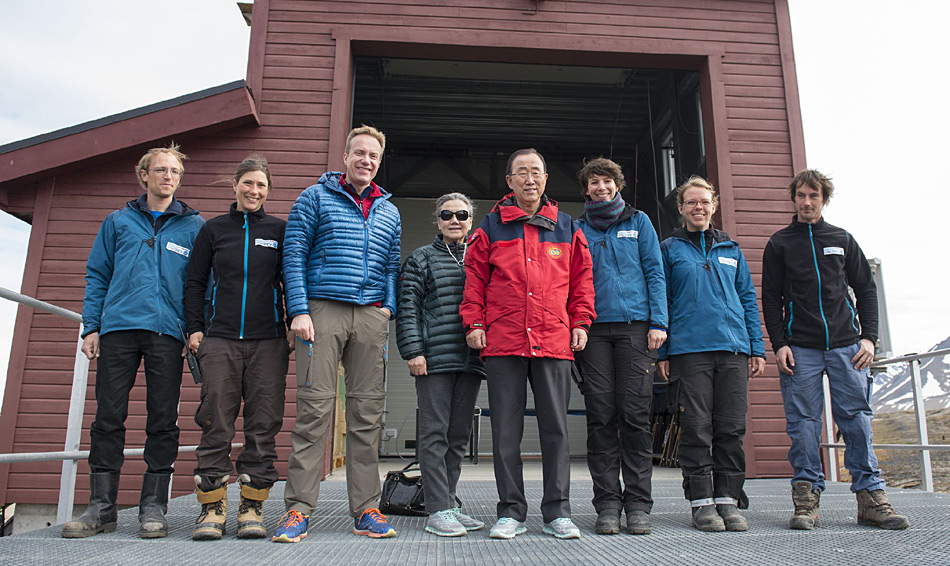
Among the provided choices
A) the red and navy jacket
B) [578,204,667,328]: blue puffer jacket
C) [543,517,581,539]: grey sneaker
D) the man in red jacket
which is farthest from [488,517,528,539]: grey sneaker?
[578,204,667,328]: blue puffer jacket

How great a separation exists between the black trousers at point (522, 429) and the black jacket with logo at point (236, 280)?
3.00 feet

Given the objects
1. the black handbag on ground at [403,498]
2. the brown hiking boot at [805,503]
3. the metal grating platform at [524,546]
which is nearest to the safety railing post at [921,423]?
the metal grating platform at [524,546]

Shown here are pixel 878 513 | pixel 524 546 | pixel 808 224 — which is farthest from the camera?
pixel 808 224

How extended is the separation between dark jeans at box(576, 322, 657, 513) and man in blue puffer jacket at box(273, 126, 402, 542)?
2.80 feet

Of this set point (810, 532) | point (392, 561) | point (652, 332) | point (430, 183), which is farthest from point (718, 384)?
point (430, 183)

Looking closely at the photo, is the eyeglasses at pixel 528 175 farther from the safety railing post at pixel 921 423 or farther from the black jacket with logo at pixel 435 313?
the safety railing post at pixel 921 423

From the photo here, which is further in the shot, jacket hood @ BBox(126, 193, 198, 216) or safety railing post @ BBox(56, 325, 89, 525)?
safety railing post @ BBox(56, 325, 89, 525)

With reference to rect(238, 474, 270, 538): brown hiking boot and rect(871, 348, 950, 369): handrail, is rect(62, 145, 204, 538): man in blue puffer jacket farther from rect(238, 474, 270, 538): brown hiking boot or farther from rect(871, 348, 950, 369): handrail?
rect(871, 348, 950, 369): handrail

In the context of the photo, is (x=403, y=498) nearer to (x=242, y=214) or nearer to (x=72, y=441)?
(x=242, y=214)

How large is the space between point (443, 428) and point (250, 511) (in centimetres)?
78

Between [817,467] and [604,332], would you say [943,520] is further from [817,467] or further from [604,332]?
[604,332]

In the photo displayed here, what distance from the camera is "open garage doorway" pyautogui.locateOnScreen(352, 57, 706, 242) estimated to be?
26.5 feet

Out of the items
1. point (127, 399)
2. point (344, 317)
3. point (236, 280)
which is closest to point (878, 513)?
point (344, 317)

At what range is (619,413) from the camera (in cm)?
259
